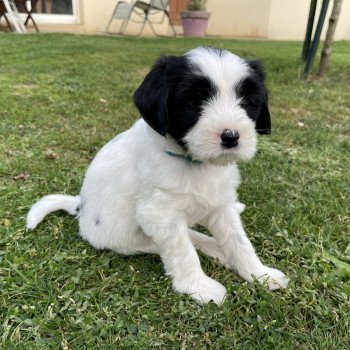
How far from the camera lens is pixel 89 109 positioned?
17.2ft

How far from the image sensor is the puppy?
77.7 inches

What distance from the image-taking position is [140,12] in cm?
1538

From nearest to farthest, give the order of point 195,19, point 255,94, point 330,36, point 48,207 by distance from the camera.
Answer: point 255,94 < point 48,207 < point 330,36 < point 195,19

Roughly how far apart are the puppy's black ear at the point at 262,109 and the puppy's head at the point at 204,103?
14cm

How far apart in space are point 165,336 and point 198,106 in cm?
108

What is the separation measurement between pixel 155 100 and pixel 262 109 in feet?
2.14

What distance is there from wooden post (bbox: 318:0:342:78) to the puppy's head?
212 inches

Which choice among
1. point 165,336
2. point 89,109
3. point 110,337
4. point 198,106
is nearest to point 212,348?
point 165,336

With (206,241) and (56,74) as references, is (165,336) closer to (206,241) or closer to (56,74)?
(206,241)

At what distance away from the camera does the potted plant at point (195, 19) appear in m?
15.2

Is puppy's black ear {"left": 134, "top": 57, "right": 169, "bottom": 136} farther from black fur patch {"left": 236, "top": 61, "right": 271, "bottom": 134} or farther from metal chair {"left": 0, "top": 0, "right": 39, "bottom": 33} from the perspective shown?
metal chair {"left": 0, "top": 0, "right": 39, "bottom": 33}

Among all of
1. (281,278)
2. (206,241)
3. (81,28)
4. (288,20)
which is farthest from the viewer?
(288,20)

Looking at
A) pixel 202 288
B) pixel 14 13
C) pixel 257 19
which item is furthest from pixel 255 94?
pixel 257 19

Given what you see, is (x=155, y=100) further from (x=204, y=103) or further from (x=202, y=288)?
(x=202, y=288)
